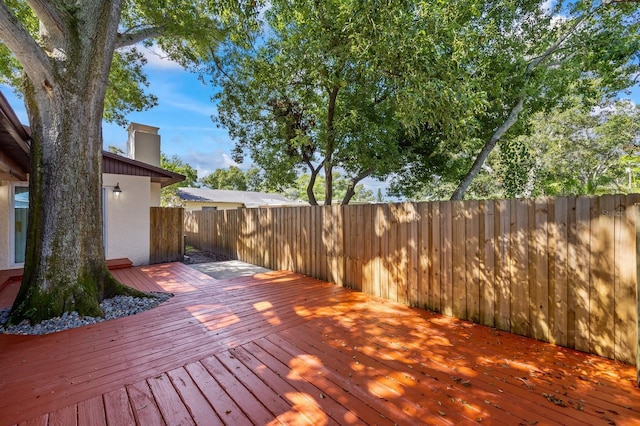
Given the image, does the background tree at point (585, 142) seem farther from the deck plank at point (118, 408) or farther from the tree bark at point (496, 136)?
the deck plank at point (118, 408)

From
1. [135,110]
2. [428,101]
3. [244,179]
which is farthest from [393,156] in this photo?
[244,179]

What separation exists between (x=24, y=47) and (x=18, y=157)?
2859 mm

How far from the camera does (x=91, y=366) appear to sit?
8.31 feet

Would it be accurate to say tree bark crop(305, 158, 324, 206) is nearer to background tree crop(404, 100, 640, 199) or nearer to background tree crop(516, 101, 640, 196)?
background tree crop(404, 100, 640, 199)

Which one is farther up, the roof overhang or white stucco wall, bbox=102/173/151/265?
the roof overhang

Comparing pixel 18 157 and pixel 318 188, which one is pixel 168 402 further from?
pixel 318 188

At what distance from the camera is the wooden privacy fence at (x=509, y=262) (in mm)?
2637

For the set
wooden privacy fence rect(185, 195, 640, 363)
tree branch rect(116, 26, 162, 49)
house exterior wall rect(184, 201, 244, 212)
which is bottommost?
wooden privacy fence rect(185, 195, 640, 363)

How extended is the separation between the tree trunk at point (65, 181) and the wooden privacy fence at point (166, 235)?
3.89 metres

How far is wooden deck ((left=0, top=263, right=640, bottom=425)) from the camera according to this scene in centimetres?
192

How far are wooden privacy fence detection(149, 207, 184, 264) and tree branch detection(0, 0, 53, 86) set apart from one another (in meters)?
4.64

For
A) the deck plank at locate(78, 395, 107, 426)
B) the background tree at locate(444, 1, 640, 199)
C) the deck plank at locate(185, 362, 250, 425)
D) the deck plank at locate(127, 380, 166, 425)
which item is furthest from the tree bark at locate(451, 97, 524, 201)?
the deck plank at locate(78, 395, 107, 426)

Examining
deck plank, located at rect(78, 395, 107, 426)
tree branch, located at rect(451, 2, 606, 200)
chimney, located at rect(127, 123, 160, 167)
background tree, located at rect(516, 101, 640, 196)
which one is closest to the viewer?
deck plank, located at rect(78, 395, 107, 426)

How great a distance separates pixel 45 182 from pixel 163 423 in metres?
3.59
